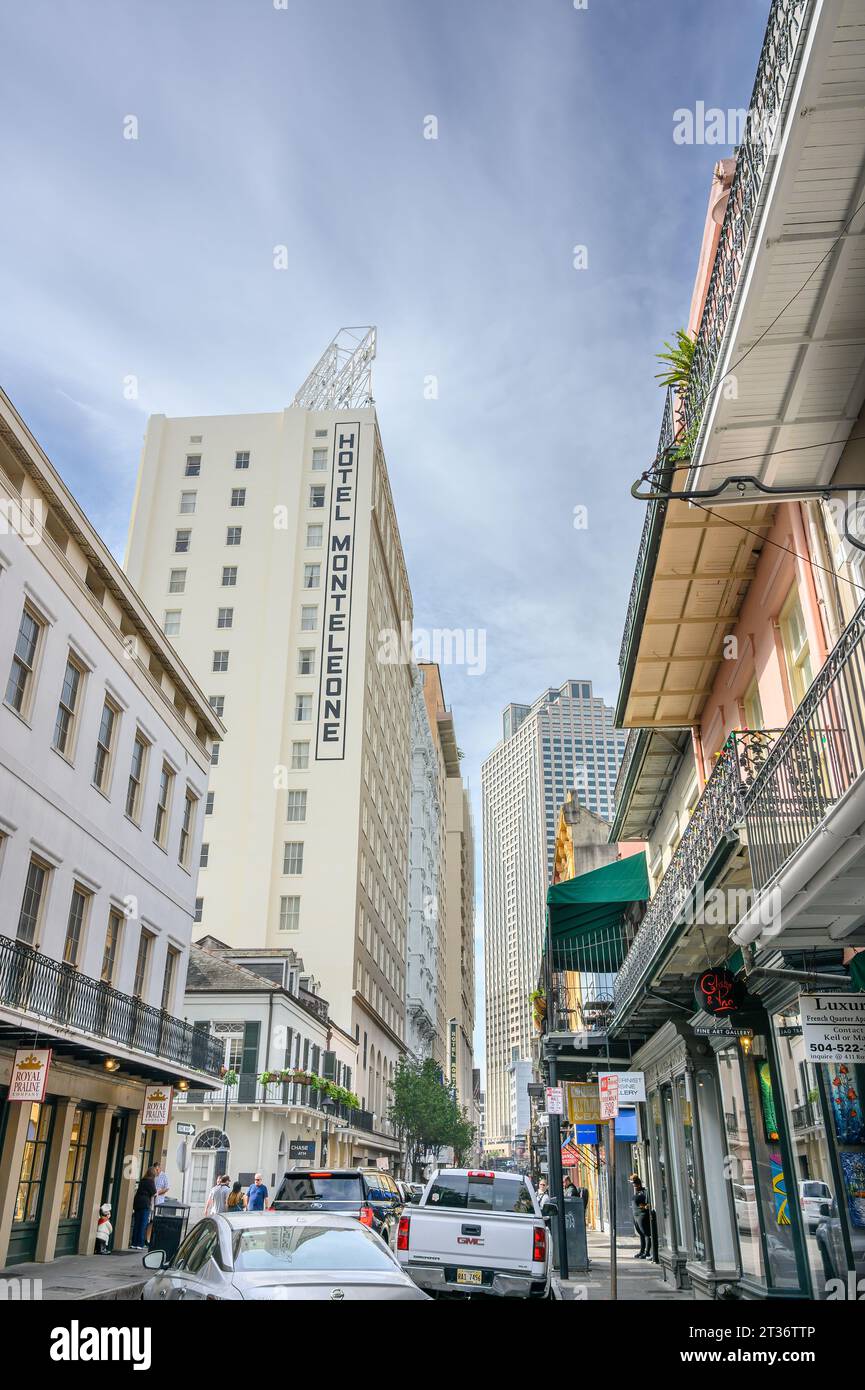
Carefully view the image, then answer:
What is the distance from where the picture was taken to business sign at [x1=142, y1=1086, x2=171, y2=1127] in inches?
905

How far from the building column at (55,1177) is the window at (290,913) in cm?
3607

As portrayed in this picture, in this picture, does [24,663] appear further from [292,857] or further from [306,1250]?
[292,857]

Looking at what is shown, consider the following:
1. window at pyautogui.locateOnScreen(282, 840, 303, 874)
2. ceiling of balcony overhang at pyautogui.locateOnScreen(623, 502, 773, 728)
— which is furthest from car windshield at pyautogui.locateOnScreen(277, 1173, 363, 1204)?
window at pyautogui.locateOnScreen(282, 840, 303, 874)

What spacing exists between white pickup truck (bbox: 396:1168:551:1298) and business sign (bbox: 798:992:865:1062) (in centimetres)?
541

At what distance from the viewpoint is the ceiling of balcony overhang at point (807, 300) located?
723 cm

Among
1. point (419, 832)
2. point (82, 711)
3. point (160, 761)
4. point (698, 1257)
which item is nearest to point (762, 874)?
point (698, 1257)

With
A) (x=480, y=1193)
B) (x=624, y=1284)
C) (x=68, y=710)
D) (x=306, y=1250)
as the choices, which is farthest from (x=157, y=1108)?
(x=306, y=1250)

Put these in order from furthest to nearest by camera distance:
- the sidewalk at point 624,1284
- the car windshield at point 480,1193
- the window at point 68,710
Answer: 1. the window at point 68,710
2. the sidewalk at point 624,1284
3. the car windshield at point 480,1193

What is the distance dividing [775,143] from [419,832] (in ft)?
290

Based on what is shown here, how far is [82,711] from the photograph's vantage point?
20953mm

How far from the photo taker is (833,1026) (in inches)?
345

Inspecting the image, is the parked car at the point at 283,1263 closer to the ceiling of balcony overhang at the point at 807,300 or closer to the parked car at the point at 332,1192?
the ceiling of balcony overhang at the point at 807,300

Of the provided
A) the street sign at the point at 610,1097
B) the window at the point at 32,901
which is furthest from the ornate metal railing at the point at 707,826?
the window at the point at 32,901

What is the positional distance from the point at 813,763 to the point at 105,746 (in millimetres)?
17516
